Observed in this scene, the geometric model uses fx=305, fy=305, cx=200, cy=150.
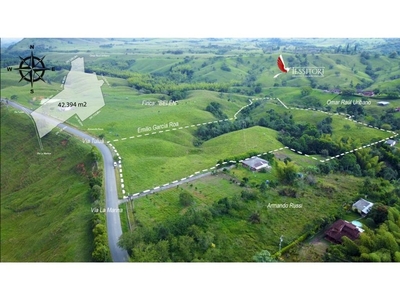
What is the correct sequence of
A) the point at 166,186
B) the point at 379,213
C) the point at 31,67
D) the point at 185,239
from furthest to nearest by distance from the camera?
the point at 166,186, the point at 379,213, the point at 31,67, the point at 185,239

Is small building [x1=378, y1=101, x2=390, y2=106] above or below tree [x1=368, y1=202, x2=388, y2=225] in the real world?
above

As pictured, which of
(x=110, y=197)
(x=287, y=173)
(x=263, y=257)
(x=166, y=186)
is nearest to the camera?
(x=263, y=257)

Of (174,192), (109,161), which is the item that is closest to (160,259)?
(174,192)

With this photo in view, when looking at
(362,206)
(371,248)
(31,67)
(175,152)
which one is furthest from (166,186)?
(362,206)

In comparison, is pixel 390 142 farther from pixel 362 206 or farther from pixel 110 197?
pixel 110 197

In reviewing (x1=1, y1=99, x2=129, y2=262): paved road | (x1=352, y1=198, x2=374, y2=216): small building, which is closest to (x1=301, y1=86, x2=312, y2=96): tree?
(x1=352, y1=198, x2=374, y2=216): small building

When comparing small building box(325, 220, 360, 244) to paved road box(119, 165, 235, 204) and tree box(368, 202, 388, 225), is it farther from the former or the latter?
paved road box(119, 165, 235, 204)

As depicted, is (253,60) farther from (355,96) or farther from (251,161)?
(251,161)
